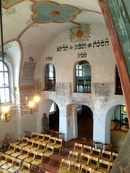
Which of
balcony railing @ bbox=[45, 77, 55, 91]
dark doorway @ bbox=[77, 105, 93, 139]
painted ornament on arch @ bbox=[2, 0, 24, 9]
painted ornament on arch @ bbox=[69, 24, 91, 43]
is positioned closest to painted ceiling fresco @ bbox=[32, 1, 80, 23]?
painted ornament on arch @ bbox=[2, 0, 24, 9]

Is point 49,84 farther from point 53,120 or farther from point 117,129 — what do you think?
point 117,129

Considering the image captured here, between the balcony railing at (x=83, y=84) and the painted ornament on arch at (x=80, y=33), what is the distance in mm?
2980

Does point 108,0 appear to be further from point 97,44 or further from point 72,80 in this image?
point 72,80

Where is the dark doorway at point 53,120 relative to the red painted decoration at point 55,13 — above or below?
below

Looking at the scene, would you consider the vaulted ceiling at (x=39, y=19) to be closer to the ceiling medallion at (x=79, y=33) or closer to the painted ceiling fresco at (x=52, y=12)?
the painted ceiling fresco at (x=52, y=12)

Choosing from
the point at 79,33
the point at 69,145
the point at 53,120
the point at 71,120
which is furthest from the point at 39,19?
the point at 53,120

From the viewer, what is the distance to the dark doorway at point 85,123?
1548cm

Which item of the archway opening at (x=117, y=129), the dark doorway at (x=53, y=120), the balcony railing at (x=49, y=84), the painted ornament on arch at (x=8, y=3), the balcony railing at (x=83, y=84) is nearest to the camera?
the painted ornament on arch at (x=8, y=3)

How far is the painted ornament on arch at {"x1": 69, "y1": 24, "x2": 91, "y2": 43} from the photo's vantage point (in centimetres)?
1226

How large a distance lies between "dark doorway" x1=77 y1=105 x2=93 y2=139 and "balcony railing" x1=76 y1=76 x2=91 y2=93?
4458 mm

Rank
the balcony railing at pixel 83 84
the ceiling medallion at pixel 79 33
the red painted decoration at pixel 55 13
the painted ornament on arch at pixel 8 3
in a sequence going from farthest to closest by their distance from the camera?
the balcony railing at pixel 83 84 → the ceiling medallion at pixel 79 33 → the red painted decoration at pixel 55 13 → the painted ornament on arch at pixel 8 3

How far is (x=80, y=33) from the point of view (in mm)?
12578

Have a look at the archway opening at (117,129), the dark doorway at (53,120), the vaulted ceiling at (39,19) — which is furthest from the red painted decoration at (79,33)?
the dark doorway at (53,120)

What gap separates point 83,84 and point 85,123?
24.3 feet
